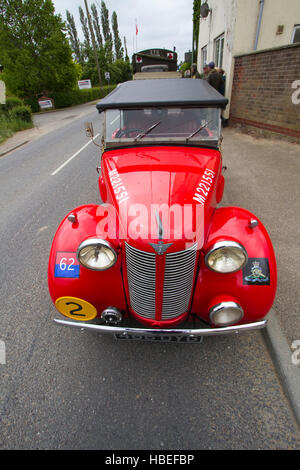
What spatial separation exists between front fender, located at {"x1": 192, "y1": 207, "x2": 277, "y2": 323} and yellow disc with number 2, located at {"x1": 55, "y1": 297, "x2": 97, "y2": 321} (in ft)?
2.79

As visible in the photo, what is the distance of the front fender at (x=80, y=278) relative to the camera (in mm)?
1896

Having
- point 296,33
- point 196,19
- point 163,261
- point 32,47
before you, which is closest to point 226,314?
point 163,261

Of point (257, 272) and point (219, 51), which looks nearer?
point (257, 272)

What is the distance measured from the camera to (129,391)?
78.6 inches

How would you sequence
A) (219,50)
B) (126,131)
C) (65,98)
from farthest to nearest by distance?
(65,98) < (219,50) < (126,131)

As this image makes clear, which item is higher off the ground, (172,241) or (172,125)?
(172,125)

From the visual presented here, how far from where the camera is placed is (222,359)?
2180 mm

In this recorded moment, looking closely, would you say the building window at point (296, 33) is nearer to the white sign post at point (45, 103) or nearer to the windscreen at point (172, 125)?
the windscreen at point (172, 125)

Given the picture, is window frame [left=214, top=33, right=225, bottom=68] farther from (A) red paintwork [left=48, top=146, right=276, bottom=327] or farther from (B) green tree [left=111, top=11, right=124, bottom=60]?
(B) green tree [left=111, top=11, right=124, bottom=60]

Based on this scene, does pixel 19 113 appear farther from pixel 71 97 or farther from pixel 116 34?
pixel 116 34

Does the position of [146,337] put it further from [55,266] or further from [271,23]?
[271,23]

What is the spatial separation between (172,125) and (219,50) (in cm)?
1151

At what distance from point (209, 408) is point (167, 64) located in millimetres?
19196
